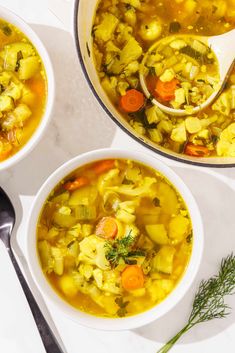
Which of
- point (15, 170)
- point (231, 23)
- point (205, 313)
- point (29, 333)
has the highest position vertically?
point (231, 23)

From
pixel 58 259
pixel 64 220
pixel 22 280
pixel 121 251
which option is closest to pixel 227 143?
pixel 121 251

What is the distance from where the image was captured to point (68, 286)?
2637 mm

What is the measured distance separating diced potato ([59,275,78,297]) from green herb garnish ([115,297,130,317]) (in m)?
0.19

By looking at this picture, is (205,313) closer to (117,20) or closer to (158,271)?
(158,271)

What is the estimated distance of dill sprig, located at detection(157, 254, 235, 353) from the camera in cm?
278

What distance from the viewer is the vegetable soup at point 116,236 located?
2.58 metres

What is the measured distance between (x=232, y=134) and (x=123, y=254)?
27.6 inches

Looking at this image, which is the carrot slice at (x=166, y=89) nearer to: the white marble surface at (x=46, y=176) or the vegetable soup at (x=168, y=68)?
the vegetable soup at (x=168, y=68)

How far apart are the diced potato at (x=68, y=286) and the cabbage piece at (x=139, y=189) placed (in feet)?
1.43

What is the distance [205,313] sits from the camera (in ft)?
9.19

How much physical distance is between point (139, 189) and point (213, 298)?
2.17 ft

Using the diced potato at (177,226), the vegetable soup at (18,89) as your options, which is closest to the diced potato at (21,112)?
the vegetable soup at (18,89)

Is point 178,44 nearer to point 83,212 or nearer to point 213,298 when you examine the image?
point 83,212

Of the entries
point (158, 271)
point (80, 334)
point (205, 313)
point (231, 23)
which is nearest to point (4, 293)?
point (80, 334)
